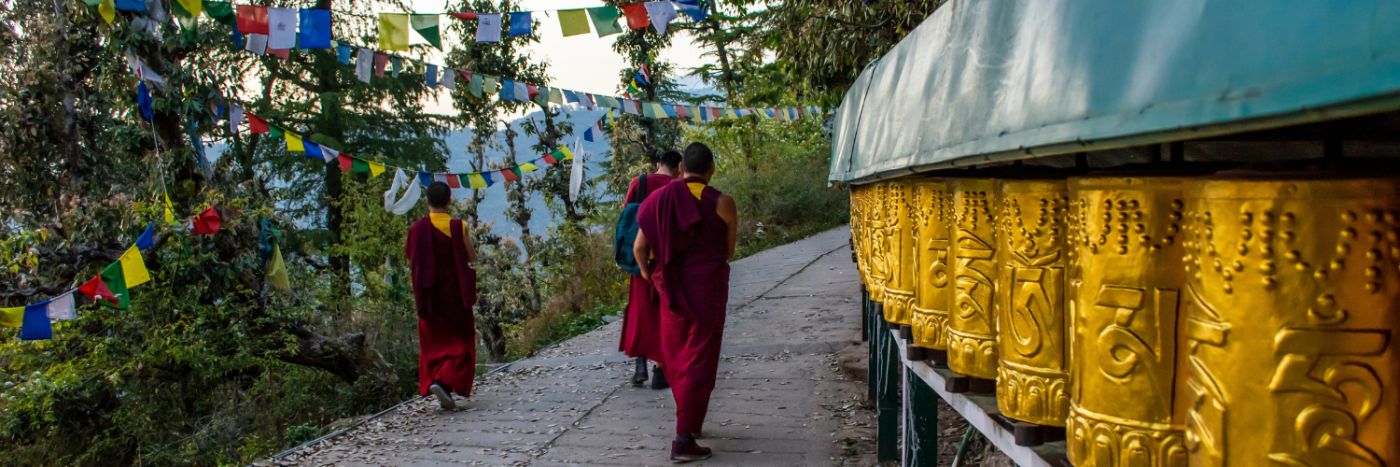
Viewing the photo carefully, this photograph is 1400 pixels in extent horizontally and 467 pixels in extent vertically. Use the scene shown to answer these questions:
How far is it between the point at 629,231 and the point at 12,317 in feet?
12.2

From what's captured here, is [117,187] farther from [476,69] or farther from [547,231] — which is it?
[476,69]

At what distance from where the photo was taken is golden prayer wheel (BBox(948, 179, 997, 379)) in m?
1.99

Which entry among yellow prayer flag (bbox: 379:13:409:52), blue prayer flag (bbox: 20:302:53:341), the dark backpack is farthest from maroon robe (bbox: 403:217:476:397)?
blue prayer flag (bbox: 20:302:53:341)

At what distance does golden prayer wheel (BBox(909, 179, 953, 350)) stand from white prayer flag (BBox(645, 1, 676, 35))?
5171 millimetres

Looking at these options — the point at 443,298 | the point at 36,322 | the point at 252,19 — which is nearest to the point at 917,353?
the point at 443,298

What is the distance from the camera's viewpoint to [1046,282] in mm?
1671

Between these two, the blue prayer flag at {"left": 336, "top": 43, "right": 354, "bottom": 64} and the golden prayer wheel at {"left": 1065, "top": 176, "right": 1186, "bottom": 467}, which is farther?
the blue prayer flag at {"left": 336, "top": 43, "right": 354, "bottom": 64}

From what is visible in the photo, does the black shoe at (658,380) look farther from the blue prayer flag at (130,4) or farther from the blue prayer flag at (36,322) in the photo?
the blue prayer flag at (130,4)

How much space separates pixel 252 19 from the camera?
690 centimetres

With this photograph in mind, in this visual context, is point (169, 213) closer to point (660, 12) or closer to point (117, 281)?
point (117, 281)

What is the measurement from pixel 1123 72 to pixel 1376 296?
1.14 ft

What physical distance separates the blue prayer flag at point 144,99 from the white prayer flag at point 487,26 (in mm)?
2632

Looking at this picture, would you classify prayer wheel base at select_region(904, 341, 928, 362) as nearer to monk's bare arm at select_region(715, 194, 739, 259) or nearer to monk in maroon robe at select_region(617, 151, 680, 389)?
monk's bare arm at select_region(715, 194, 739, 259)

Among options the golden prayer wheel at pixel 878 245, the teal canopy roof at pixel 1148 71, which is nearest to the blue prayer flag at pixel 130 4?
the golden prayer wheel at pixel 878 245
